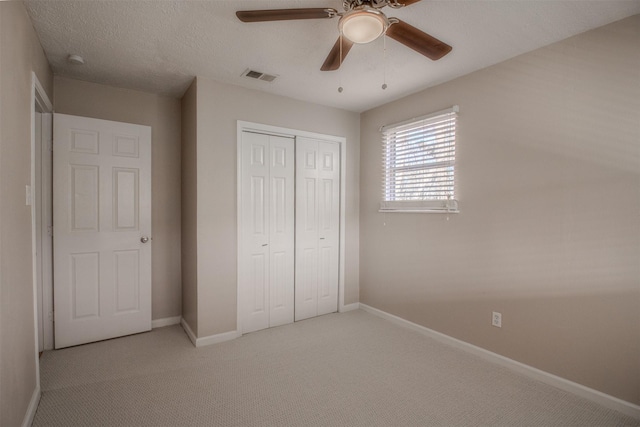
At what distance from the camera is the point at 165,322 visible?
3520mm

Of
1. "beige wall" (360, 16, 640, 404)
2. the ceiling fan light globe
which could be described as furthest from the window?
the ceiling fan light globe

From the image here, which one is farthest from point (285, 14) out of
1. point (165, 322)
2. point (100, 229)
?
point (165, 322)

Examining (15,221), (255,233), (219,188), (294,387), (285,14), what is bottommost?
(294,387)

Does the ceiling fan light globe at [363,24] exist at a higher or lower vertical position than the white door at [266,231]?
higher

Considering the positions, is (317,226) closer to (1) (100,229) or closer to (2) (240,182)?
(2) (240,182)

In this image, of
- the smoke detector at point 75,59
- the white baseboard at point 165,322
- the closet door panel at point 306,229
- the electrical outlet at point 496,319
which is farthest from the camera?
the closet door panel at point 306,229

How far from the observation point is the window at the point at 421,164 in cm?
306

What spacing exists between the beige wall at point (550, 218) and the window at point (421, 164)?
100 millimetres

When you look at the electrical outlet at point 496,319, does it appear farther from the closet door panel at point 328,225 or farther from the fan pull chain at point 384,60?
the fan pull chain at point 384,60

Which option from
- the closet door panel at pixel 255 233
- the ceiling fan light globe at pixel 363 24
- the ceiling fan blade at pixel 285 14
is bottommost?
the closet door panel at pixel 255 233

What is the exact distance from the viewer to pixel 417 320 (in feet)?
11.0

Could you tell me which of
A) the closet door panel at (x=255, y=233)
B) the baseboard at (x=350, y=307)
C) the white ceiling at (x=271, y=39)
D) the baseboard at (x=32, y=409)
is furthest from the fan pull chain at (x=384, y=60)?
the baseboard at (x=32, y=409)

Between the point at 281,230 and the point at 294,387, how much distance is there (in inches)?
64.8

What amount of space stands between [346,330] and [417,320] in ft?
2.46
